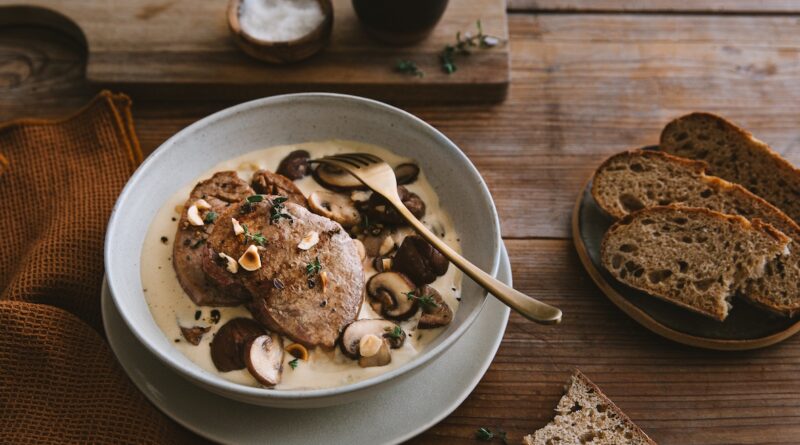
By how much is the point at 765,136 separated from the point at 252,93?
96.4 inches

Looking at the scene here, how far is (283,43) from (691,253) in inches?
77.6

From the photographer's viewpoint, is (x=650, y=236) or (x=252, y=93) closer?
(x=650, y=236)

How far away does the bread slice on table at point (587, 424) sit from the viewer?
102 inches

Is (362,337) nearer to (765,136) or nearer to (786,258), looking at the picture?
(786,258)

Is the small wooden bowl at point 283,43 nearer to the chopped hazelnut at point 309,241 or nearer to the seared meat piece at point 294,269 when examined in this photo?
the seared meat piece at point 294,269

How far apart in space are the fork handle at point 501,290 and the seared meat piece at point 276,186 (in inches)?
17.1

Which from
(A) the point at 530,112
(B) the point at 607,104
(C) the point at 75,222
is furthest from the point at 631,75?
(C) the point at 75,222

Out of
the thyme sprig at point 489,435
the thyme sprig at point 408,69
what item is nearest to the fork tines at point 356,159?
the thyme sprig at point 408,69

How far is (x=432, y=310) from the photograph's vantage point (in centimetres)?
254

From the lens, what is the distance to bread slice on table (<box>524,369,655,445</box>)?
258cm

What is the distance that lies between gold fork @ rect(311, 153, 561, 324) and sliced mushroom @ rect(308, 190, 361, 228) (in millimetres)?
107

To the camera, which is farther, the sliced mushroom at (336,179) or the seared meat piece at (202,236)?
the sliced mushroom at (336,179)

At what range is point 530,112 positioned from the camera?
3539 mm

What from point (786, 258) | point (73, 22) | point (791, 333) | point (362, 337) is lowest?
point (791, 333)
